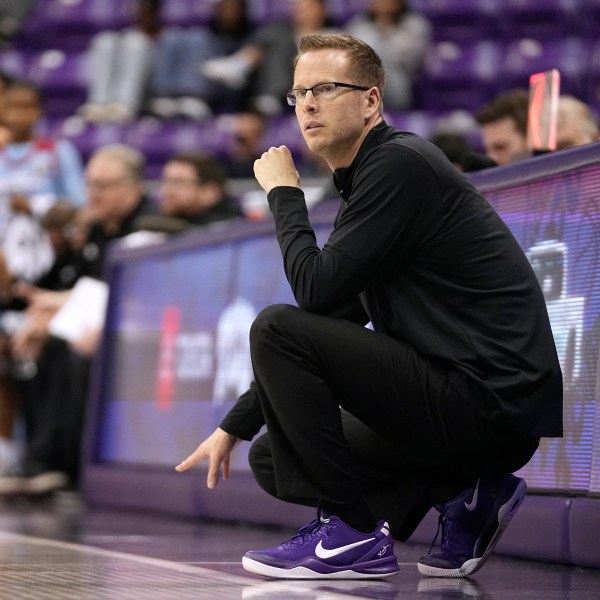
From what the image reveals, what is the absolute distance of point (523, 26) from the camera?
11156mm

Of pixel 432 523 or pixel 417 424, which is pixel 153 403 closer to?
pixel 432 523

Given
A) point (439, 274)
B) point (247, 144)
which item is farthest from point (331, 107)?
point (247, 144)

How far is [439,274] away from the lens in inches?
119

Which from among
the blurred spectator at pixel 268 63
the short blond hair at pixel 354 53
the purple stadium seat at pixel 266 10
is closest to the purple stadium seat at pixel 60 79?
the purple stadium seat at pixel 266 10

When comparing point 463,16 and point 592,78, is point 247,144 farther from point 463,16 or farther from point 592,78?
point 592,78

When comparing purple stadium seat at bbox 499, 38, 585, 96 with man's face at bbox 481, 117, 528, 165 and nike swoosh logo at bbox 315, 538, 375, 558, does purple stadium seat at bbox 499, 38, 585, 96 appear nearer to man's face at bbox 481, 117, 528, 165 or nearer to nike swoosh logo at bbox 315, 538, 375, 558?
man's face at bbox 481, 117, 528, 165

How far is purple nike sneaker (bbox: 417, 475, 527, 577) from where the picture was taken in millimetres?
3129

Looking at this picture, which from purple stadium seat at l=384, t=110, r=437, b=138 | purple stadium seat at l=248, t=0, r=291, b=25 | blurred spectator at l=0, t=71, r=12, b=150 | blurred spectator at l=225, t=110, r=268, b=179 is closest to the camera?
blurred spectator at l=0, t=71, r=12, b=150

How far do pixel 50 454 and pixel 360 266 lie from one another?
4.36m

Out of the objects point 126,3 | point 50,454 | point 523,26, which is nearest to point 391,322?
point 50,454

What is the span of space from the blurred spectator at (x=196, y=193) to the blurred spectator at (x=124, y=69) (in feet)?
15.3

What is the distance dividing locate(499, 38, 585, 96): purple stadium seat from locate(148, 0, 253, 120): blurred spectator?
2.28 metres

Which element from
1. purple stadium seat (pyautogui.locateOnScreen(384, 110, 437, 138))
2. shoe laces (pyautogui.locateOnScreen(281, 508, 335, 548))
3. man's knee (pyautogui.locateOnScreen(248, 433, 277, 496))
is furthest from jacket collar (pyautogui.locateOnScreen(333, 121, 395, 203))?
purple stadium seat (pyautogui.locateOnScreen(384, 110, 437, 138))

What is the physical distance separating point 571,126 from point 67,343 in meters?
3.08
